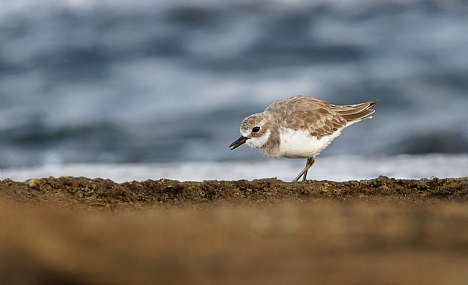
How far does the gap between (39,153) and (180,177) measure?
10.2 feet

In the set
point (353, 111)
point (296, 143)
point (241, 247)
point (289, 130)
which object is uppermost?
point (353, 111)

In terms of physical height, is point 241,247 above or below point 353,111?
below

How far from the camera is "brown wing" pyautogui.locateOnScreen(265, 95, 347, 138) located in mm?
5570

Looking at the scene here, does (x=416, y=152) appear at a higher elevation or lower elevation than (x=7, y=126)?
lower

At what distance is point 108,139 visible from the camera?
9.52m

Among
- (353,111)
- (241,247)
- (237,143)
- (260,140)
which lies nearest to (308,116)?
(260,140)

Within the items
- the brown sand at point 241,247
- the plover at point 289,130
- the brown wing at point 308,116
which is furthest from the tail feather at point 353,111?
the brown sand at point 241,247

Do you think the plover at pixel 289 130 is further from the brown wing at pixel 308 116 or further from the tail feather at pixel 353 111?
the tail feather at pixel 353 111

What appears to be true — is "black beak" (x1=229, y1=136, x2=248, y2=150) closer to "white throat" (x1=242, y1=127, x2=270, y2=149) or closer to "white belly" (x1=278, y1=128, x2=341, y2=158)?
"white throat" (x1=242, y1=127, x2=270, y2=149)

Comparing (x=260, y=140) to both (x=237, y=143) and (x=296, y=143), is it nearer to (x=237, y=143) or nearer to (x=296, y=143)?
(x=237, y=143)

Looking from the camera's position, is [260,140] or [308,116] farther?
[308,116]

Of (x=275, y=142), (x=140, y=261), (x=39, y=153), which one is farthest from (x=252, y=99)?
(x=140, y=261)

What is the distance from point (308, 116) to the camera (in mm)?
5660

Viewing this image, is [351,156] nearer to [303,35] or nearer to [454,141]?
[454,141]
